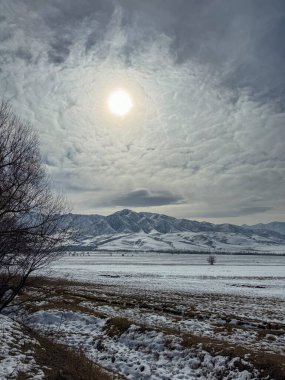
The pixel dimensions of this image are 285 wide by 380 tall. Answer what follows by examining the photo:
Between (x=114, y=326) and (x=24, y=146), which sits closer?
(x=24, y=146)

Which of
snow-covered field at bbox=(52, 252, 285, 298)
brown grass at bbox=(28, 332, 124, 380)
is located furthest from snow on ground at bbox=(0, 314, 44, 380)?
snow-covered field at bbox=(52, 252, 285, 298)

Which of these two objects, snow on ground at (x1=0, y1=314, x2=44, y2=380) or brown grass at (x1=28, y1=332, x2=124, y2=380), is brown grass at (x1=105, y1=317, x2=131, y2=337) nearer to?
brown grass at (x1=28, y1=332, x2=124, y2=380)

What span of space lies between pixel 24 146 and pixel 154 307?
954 inches

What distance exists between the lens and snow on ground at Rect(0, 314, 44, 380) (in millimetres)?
10203

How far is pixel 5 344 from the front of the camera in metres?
13.1

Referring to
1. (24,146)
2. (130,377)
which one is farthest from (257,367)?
(24,146)

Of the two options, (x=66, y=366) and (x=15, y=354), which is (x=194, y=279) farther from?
(x=15, y=354)

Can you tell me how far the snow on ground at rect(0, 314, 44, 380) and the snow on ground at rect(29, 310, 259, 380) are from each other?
10.1 feet

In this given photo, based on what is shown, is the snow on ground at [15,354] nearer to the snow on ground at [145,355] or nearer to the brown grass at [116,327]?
the snow on ground at [145,355]

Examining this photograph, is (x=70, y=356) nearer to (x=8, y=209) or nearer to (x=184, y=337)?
(x=184, y=337)

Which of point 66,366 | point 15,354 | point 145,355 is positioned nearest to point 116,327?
point 145,355

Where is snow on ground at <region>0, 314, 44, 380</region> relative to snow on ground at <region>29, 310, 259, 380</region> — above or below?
above

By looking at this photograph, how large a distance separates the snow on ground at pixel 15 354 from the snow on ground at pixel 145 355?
3087 mm

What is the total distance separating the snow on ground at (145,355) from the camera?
12695 mm
